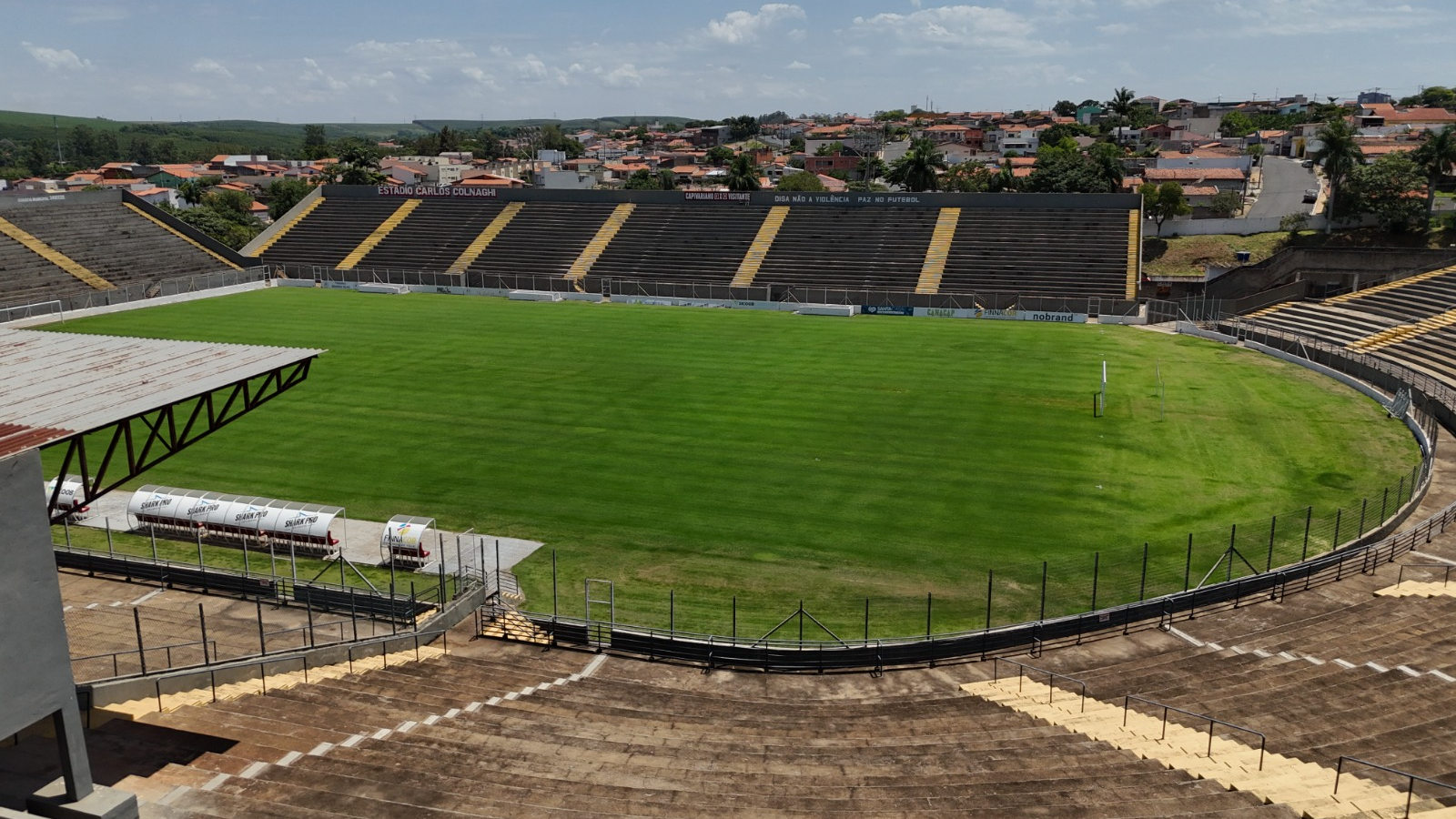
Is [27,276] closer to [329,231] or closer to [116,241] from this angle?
[116,241]

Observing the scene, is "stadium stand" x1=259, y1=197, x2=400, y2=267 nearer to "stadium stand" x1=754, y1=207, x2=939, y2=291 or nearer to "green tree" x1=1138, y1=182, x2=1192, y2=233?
"stadium stand" x1=754, y1=207, x2=939, y2=291

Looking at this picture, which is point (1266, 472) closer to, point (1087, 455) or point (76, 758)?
point (1087, 455)

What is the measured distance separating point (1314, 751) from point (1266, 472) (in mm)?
20624

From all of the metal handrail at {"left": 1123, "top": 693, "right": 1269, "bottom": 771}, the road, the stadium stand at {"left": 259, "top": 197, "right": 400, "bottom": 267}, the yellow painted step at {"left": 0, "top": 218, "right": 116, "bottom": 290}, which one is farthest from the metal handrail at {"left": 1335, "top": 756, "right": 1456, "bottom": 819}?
the stadium stand at {"left": 259, "top": 197, "right": 400, "bottom": 267}

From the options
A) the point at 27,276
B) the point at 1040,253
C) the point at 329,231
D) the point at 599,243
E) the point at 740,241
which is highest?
the point at 329,231

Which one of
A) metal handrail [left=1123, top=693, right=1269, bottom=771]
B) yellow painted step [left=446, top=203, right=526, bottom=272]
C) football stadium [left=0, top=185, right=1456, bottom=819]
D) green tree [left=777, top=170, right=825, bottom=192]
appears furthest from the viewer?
green tree [left=777, top=170, right=825, bottom=192]

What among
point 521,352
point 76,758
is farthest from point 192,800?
point 521,352

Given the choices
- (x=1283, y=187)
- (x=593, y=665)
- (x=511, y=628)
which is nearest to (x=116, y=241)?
(x=511, y=628)

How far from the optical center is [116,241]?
84125mm

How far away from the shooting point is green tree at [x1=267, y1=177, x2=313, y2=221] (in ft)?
465

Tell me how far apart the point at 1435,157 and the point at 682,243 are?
183 ft

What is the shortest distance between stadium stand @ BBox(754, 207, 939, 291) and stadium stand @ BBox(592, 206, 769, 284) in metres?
3.15

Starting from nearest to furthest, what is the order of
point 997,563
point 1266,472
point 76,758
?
point 76,758
point 997,563
point 1266,472

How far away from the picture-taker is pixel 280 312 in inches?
2822
